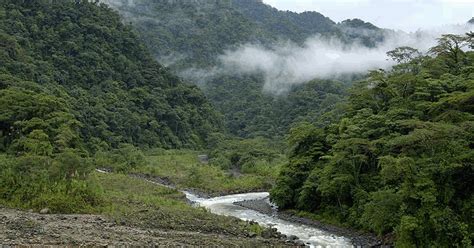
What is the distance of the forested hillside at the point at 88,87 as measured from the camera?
46.9 m

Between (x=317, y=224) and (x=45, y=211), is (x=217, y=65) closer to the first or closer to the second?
(x=317, y=224)

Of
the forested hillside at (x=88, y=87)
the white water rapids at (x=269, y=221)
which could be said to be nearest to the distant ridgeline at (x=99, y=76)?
the forested hillside at (x=88, y=87)

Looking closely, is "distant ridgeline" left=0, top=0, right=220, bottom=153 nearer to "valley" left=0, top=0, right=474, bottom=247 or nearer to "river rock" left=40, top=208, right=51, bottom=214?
"valley" left=0, top=0, right=474, bottom=247

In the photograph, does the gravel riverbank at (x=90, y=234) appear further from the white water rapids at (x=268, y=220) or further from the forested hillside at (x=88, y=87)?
the forested hillside at (x=88, y=87)

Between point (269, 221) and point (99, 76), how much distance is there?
69.9 meters

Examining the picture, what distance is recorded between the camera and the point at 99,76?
10000cm

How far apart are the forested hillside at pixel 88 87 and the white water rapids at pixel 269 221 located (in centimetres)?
1480

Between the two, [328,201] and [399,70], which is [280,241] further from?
[399,70]

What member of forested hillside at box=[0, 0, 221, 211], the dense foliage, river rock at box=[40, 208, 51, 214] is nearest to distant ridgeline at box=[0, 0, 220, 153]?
forested hillside at box=[0, 0, 221, 211]

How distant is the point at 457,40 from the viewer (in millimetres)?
40281

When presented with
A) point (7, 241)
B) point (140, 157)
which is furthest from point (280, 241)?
point (140, 157)

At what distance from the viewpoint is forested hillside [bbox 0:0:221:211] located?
46906 millimetres

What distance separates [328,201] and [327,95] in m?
94.0

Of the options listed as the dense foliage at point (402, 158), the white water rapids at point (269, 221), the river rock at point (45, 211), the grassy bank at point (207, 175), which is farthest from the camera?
the grassy bank at point (207, 175)
